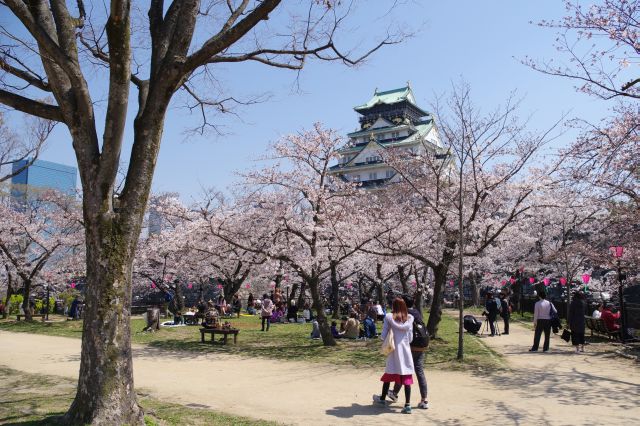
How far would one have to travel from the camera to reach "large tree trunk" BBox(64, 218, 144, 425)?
4910mm

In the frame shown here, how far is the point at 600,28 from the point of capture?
8336 mm

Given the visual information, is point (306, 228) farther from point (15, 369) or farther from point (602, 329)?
point (602, 329)

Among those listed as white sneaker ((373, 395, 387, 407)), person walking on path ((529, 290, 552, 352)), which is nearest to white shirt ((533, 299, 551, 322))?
person walking on path ((529, 290, 552, 352))

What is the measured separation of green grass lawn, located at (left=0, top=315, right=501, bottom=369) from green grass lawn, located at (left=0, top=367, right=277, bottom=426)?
4.77 m

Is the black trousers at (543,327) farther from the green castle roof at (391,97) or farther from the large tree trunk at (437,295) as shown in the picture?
the green castle roof at (391,97)

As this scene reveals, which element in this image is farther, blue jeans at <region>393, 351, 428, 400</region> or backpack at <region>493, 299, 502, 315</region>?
backpack at <region>493, 299, 502, 315</region>

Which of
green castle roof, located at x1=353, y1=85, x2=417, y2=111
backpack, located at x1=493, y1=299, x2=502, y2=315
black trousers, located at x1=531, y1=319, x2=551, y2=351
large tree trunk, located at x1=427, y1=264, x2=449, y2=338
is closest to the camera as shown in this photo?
black trousers, located at x1=531, y1=319, x2=551, y2=351

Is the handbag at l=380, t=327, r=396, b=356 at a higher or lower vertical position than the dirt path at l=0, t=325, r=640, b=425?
higher

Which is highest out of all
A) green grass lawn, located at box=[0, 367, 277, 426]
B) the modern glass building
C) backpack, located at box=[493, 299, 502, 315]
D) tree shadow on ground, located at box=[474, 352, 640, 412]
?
the modern glass building

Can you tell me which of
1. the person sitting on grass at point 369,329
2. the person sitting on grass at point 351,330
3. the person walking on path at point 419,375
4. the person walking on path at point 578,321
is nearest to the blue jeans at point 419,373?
the person walking on path at point 419,375

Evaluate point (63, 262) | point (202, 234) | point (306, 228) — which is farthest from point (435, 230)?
point (63, 262)

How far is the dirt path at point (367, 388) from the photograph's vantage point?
6.32 m

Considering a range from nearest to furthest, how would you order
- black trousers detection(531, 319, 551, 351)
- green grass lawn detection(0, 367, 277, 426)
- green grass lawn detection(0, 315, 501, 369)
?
green grass lawn detection(0, 367, 277, 426)
green grass lawn detection(0, 315, 501, 369)
black trousers detection(531, 319, 551, 351)

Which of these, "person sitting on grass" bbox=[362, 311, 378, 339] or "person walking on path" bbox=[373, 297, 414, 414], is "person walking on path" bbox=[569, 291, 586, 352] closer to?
"person sitting on grass" bbox=[362, 311, 378, 339]
